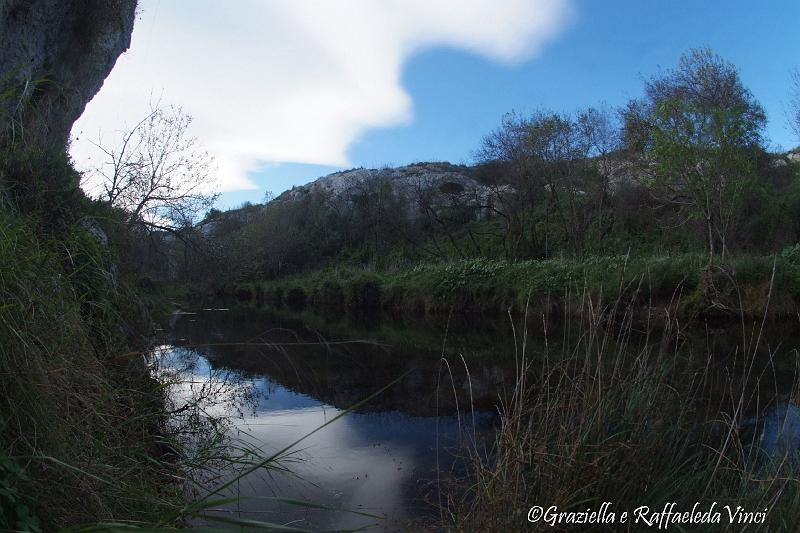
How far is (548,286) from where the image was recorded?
18.1 metres

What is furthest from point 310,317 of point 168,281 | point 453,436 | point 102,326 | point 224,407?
point 102,326

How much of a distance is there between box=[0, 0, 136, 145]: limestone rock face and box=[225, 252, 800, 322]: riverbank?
869 centimetres

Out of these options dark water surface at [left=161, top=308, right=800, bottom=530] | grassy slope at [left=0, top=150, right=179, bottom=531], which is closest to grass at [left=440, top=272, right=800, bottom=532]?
dark water surface at [left=161, top=308, right=800, bottom=530]

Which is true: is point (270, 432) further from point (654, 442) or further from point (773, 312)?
point (773, 312)

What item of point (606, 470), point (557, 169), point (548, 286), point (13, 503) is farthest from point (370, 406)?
point (557, 169)

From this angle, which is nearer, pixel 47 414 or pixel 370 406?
pixel 47 414

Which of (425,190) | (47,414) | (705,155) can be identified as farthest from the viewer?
(425,190)

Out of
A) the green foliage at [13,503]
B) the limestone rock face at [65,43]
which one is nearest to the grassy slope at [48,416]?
the green foliage at [13,503]

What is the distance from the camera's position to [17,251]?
2436 millimetres

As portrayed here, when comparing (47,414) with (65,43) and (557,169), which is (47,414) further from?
(557,169)

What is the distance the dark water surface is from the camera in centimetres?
454

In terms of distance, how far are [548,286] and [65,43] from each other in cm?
1453

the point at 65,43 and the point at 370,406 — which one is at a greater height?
the point at 65,43

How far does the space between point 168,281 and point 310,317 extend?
1029 cm
